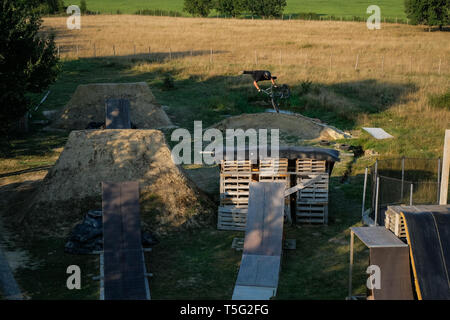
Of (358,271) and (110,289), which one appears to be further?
(358,271)

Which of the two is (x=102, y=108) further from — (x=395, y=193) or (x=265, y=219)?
(x=395, y=193)

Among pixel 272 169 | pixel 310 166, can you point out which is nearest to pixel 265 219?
pixel 272 169

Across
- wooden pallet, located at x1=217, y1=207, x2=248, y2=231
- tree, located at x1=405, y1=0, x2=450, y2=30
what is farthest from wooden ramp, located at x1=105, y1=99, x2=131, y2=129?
tree, located at x1=405, y1=0, x2=450, y2=30

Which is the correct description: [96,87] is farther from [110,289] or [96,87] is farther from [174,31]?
[174,31]

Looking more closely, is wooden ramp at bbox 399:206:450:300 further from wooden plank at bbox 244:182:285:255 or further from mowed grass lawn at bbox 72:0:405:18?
mowed grass lawn at bbox 72:0:405:18

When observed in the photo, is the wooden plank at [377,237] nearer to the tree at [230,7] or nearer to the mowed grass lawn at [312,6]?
the tree at [230,7]
